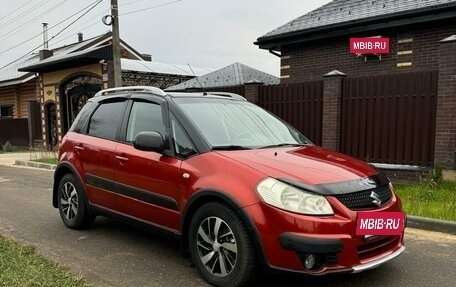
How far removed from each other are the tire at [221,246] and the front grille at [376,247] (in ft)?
2.73

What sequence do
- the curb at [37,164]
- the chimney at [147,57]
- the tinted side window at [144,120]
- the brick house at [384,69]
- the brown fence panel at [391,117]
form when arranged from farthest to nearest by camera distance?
the chimney at [147,57] → the curb at [37,164] → the brown fence panel at [391,117] → the brick house at [384,69] → the tinted side window at [144,120]

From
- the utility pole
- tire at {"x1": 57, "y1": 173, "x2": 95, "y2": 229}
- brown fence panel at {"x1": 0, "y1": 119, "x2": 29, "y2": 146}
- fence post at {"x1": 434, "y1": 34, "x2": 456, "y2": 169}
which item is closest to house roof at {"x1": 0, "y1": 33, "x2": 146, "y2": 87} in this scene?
brown fence panel at {"x1": 0, "y1": 119, "x2": 29, "y2": 146}

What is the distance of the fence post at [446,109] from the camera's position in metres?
7.81

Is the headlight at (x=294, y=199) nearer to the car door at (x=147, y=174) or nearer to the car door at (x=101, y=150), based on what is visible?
the car door at (x=147, y=174)

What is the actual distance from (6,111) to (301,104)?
78.2 ft

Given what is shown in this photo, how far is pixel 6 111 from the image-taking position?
28.2 m

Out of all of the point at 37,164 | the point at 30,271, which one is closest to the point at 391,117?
the point at 30,271

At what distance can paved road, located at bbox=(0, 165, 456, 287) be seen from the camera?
386cm

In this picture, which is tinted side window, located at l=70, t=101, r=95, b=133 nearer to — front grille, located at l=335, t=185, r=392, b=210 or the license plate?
front grille, located at l=335, t=185, r=392, b=210

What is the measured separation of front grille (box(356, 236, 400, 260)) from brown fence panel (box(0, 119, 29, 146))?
964 inches

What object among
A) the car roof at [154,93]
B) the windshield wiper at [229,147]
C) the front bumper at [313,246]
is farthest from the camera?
the car roof at [154,93]

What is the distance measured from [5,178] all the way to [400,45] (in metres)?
10.6

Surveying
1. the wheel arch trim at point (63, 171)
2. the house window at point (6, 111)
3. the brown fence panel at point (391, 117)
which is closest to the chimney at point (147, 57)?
the house window at point (6, 111)

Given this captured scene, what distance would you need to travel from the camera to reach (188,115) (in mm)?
4254
